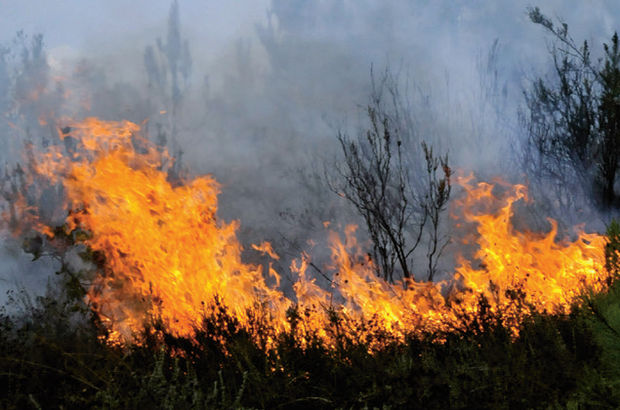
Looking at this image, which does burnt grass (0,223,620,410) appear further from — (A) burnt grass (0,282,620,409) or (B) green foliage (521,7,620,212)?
(B) green foliage (521,7,620,212)

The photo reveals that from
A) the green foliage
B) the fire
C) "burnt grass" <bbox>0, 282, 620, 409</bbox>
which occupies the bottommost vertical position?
"burnt grass" <bbox>0, 282, 620, 409</bbox>

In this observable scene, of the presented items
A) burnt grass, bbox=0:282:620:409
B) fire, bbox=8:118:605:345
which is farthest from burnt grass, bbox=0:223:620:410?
fire, bbox=8:118:605:345

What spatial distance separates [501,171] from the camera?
415 inches

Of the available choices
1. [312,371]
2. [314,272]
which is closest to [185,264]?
[312,371]

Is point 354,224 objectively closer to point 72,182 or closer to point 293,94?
point 293,94

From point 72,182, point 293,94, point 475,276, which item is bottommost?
point 475,276

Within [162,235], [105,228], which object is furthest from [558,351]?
[105,228]

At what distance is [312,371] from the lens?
399 cm

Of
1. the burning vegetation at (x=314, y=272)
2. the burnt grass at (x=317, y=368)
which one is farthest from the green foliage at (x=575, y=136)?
the burnt grass at (x=317, y=368)

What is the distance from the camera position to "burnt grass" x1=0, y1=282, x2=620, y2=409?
10.4 ft

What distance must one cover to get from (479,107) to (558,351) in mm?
8371

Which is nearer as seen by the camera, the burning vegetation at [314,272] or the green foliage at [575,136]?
the burning vegetation at [314,272]

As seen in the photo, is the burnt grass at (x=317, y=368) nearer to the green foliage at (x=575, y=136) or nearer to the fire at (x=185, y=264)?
the fire at (x=185, y=264)

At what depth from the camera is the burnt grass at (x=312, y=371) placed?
3.18 m
